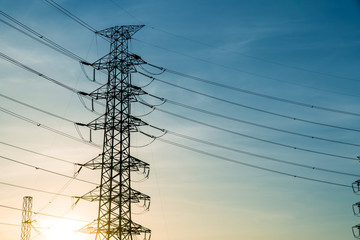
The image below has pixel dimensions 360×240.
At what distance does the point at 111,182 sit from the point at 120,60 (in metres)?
9.62

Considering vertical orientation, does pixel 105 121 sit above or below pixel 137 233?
above

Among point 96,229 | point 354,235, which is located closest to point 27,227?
point 96,229

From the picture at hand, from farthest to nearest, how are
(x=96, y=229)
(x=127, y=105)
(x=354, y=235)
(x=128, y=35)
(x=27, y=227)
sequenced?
(x=27, y=227) → (x=354, y=235) → (x=128, y=35) → (x=127, y=105) → (x=96, y=229)

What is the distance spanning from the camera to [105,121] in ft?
96.7

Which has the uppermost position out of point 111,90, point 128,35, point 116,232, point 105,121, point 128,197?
point 128,35

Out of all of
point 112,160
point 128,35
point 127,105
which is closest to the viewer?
point 112,160

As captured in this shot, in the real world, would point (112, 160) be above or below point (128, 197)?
above

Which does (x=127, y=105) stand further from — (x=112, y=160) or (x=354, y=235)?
(x=354, y=235)

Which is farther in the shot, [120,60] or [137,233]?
[120,60]

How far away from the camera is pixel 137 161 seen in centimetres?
2928

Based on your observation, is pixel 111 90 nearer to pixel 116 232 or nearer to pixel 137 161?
pixel 137 161

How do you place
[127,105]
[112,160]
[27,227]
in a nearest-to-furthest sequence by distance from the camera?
1. [112,160]
2. [127,105]
3. [27,227]

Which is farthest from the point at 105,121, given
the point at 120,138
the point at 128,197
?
the point at 128,197

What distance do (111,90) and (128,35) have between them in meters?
5.06
